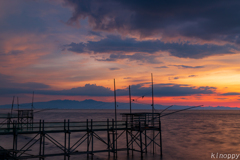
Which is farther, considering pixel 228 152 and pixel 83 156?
pixel 228 152

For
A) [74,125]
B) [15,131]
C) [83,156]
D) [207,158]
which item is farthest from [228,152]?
[15,131]

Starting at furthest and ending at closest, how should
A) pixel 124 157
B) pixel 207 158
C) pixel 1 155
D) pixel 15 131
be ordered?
1. pixel 207 158
2. pixel 124 157
3. pixel 15 131
4. pixel 1 155

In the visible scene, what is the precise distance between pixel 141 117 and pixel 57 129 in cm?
1124

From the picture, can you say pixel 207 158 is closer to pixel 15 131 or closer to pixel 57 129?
pixel 57 129

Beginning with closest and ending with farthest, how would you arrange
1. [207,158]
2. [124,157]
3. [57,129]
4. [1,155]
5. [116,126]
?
[1,155], [57,129], [116,126], [124,157], [207,158]

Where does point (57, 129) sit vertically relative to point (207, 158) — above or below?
above

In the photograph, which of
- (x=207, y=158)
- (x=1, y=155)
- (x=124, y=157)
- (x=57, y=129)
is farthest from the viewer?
(x=207, y=158)

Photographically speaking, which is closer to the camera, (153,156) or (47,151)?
(153,156)

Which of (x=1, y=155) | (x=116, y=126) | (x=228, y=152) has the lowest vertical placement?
(x=228, y=152)

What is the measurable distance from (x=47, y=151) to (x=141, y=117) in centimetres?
1618

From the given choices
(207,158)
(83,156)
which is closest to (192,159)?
(207,158)

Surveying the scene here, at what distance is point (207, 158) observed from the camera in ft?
110

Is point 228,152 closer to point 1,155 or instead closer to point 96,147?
point 96,147

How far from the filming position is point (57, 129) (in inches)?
1016
